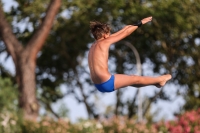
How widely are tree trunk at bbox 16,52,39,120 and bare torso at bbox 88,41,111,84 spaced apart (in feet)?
58.4

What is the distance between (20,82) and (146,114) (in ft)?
39.9

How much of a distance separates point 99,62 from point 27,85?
720 inches

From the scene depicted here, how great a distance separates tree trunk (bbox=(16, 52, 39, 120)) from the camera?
24.4m

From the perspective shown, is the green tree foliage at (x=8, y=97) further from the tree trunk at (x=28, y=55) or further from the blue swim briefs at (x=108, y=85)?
the blue swim briefs at (x=108, y=85)

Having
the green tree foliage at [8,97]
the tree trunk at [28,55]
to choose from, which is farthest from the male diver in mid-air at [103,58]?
the green tree foliage at [8,97]

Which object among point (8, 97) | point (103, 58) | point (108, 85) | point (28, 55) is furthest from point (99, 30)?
point (8, 97)

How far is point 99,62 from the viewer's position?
21.9 feet

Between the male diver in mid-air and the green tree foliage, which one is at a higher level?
the male diver in mid-air

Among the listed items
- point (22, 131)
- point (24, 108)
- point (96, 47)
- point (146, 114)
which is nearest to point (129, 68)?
point (146, 114)

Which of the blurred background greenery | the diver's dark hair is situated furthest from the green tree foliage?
the diver's dark hair

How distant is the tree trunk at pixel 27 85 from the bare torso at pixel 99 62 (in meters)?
17.8

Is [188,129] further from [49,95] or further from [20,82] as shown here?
[49,95]

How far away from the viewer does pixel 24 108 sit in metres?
24.9

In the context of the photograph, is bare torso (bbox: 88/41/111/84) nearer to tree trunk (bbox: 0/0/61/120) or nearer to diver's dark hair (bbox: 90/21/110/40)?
diver's dark hair (bbox: 90/21/110/40)
